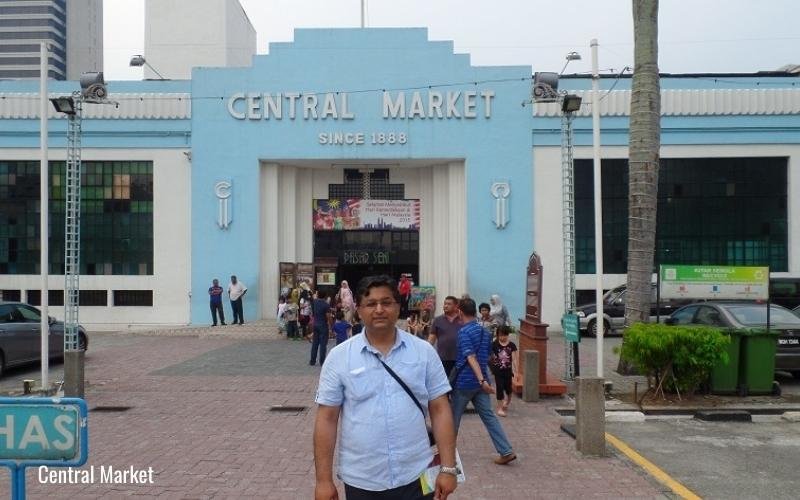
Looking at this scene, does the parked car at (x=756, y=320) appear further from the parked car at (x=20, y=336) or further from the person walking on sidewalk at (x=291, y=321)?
the parked car at (x=20, y=336)

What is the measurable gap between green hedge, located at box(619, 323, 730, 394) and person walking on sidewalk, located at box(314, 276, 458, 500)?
754cm

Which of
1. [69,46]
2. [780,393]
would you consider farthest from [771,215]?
[69,46]

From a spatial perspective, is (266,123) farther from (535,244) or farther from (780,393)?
(780,393)

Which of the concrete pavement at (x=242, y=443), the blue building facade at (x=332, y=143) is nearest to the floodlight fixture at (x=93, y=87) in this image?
the concrete pavement at (x=242, y=443)

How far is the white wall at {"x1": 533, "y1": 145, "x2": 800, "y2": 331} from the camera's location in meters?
23.8

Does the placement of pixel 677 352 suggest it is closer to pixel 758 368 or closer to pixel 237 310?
A: pixel 758 368

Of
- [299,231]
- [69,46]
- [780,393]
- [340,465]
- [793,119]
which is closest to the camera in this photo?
[340,465]

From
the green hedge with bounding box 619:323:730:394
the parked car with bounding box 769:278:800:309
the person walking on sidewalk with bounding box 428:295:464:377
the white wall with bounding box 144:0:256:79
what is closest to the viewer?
the person walking on sidewalk with bounding box 428:295:464:377

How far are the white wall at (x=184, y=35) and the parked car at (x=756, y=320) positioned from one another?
25481mm

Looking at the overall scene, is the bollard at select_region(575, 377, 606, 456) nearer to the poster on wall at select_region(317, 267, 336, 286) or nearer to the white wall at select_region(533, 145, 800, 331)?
the white wall at select_region(533, 145, 800, 331)

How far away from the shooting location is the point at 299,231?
26.1m

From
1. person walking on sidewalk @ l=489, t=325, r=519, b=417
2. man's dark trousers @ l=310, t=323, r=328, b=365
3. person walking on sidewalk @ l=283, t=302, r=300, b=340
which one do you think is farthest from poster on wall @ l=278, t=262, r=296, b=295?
person walking on sidewalk @ l=489, t=325, r=519, b=417

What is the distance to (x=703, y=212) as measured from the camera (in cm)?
2420

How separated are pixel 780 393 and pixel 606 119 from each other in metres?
14.0
